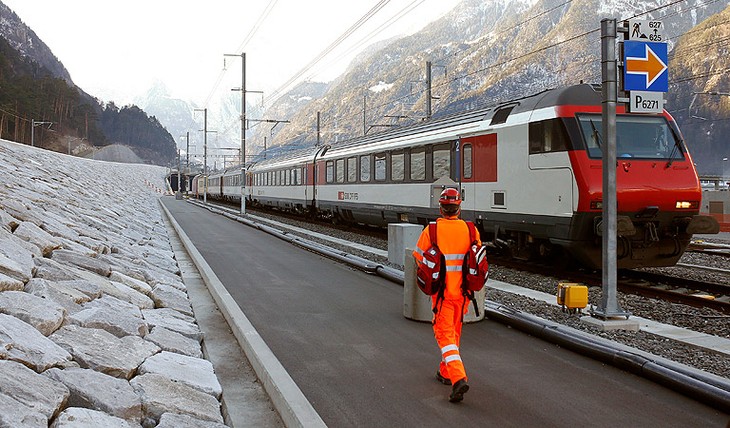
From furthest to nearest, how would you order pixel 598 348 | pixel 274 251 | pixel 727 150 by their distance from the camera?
pixel 727 150
pixel 274 251
pixel 598 348

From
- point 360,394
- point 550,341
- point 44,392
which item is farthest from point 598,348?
point 44,392

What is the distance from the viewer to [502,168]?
13742 mm

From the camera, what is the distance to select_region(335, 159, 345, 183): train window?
25562mm

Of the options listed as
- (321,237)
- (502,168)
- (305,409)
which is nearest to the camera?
(305,409)

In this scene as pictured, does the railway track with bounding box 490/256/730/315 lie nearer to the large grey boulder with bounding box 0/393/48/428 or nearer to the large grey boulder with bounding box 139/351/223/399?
the large grey boulder with bounding box 139/351/223/399

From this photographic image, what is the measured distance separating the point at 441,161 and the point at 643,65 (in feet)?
27.2

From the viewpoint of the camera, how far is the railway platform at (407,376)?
5.15m

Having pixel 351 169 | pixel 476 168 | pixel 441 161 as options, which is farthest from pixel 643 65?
pixel 351 169

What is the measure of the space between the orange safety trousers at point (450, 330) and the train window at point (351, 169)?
18.6m

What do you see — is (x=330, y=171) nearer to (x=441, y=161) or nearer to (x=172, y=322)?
(x=441, y=161)

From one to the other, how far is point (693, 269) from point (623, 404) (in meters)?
10.5

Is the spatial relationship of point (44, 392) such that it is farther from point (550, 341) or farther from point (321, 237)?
point (321, 237)

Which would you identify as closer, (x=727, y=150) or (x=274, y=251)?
(x=274, y=251)

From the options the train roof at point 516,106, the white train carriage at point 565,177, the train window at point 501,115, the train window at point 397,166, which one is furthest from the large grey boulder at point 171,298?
the train window at point 397,166
